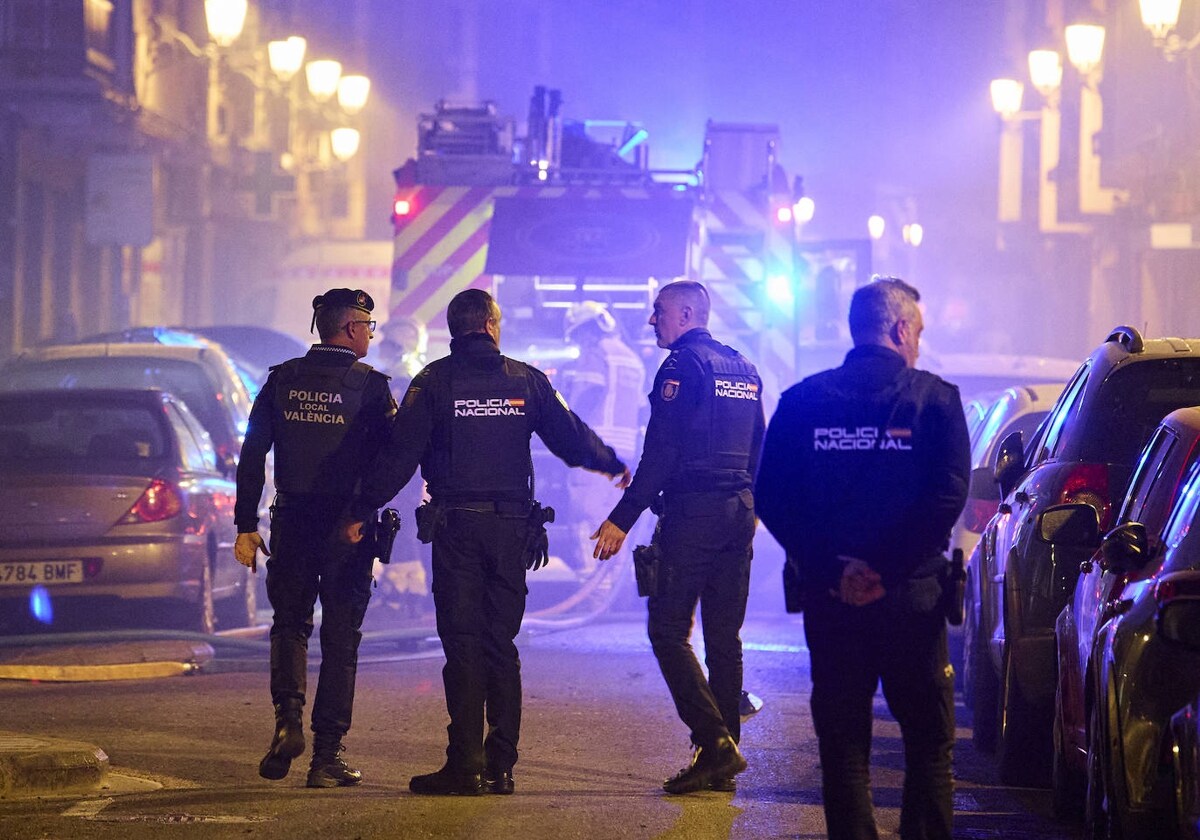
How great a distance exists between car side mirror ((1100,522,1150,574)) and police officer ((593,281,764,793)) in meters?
1.82

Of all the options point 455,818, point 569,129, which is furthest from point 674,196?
point 455,818

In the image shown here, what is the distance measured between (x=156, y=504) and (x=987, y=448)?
467cm

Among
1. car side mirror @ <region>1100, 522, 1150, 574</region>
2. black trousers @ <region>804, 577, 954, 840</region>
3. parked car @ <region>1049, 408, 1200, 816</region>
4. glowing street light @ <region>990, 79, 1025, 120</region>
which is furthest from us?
glowing street light @ <region>990, 79, 1025, 120</region>

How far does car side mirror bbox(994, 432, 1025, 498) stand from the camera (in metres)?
7.81

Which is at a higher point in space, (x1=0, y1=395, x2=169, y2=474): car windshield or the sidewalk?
(x1=0, y1=395, x2=169, y2=474): car windshield

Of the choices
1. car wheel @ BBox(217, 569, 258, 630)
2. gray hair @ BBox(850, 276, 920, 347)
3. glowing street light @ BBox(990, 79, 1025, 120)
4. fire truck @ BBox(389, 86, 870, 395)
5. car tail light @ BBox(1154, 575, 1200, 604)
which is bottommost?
car wheel @ BBox(217, 569, 258, 630)

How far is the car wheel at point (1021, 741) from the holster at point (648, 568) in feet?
4.41

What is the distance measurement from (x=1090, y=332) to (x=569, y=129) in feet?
82.7

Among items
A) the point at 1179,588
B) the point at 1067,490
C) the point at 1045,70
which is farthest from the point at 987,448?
the point at 1045,70

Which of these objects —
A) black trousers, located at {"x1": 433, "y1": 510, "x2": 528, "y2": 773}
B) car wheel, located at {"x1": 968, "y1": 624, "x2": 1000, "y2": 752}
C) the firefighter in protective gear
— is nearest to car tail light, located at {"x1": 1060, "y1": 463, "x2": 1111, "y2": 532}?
car wheel, located at {"x1": 968, "y1": 624, "x2": 1000, "y2": 752}

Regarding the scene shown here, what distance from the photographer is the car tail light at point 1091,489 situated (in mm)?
6855

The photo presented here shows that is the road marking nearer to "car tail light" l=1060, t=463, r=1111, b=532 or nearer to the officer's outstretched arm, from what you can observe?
the officer's outstretched arm

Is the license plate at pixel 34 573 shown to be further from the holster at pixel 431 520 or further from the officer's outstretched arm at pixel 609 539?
the officer's outstretched arm at pixel 609 539

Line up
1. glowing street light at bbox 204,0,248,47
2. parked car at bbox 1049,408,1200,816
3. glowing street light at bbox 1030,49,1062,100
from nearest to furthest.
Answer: parked car at bbox 1049,408,1200,816 < glowing street light at bbox 204,0,248,47 < glowing street light at bbox 1030,49,1062,100
